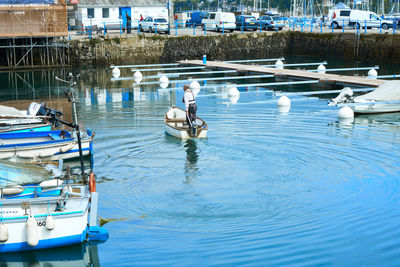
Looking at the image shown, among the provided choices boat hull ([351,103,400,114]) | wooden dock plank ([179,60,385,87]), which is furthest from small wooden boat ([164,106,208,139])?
wooden dock plank ([179,60,385,87])

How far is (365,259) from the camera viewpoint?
35.8ft

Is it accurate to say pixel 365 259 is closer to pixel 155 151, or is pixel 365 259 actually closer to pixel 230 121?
pixel 155 151

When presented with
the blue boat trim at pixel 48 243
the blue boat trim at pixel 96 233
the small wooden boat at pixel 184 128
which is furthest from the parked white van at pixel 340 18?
the blue boat trim at pixel 48 243

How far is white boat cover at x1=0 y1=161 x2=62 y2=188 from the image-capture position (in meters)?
12.8

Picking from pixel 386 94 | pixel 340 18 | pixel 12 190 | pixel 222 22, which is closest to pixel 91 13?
pixel 222 22

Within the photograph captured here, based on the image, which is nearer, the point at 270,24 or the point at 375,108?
the point at 375,108

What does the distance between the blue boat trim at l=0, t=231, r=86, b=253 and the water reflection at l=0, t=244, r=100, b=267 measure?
0.51 feet

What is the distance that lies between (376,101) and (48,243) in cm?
1875

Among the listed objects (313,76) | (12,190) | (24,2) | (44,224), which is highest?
(24,2)

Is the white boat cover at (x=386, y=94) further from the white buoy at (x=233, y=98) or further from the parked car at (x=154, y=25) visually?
the parked car at (x=154, y=25)

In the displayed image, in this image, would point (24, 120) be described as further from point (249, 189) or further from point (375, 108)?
point (375, 108)

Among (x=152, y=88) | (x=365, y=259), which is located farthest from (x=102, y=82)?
(x=365, y=259)

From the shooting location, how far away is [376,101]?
25375mm

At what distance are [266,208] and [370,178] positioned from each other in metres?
4.08
